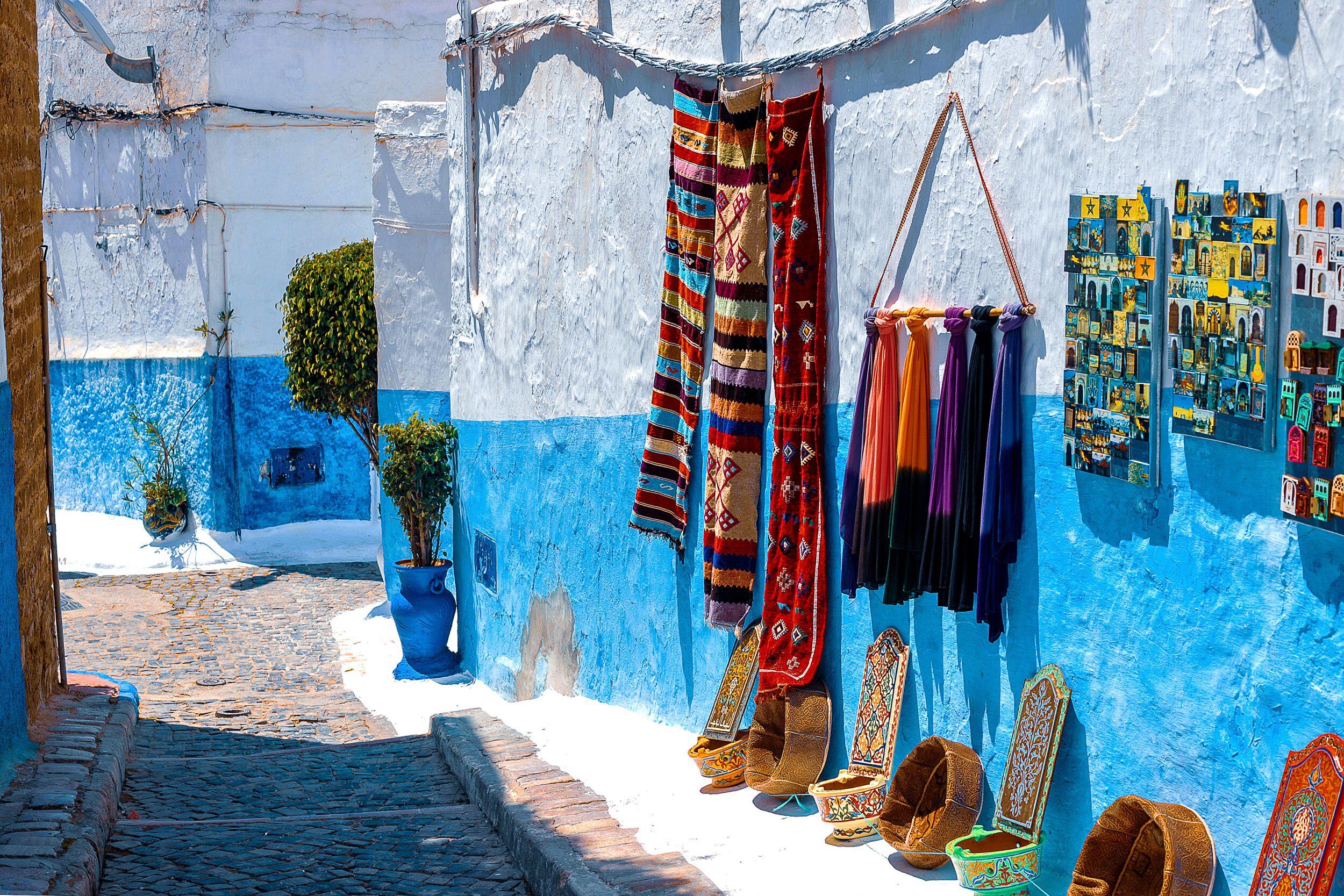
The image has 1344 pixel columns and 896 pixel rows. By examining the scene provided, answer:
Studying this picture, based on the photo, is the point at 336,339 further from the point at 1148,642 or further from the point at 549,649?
the point at 1148,642

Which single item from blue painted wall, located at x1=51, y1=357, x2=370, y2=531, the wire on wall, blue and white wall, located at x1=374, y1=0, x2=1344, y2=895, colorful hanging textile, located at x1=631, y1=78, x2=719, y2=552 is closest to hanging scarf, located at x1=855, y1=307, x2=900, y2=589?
blue and white wall, located at x1=374, y1=0, x2=1344, y2=895

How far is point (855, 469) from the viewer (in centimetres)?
458

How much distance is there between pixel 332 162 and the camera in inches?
574

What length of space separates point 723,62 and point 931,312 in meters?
1.74

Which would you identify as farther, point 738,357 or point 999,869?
Answer: point 738,357

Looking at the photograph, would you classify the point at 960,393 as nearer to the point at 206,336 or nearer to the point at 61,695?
the point at 61,695

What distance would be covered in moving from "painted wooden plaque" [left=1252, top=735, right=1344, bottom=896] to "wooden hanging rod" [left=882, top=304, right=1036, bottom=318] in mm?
1417

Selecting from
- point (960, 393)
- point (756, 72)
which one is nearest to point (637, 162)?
point (756, 72)

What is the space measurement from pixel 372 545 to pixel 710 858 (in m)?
10.6

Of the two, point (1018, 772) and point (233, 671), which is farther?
point (233, 671)

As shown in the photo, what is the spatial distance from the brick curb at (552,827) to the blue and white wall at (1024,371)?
0.69m

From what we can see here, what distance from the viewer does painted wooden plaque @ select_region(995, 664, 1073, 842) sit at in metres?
3.73

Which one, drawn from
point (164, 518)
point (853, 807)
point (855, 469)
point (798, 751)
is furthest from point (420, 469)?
point (164, 518)

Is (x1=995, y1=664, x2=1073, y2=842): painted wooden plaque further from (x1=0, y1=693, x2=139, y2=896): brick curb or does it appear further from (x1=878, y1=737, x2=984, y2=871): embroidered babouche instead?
(x1=0, y1=693, x2=139, y2=896): brick curb
